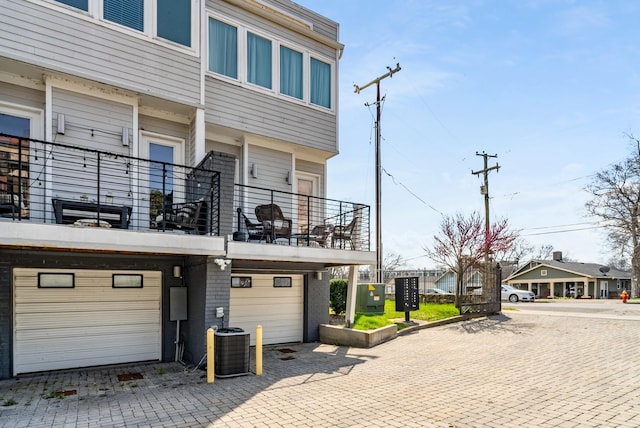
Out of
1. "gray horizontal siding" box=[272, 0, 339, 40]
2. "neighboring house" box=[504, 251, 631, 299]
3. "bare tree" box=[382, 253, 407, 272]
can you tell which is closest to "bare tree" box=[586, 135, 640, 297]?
"neighboring house" box=[504, 251, 631, 299]

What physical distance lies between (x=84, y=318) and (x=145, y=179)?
123 inches

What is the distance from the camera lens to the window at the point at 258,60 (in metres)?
10.6

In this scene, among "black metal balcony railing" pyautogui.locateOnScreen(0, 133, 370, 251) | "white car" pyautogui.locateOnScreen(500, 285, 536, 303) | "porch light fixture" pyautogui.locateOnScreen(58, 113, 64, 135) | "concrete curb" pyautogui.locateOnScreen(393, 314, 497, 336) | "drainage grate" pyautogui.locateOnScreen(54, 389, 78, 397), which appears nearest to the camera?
"drainage grate" pyautogui.locateOnScreen(54, 389, 78, 397)

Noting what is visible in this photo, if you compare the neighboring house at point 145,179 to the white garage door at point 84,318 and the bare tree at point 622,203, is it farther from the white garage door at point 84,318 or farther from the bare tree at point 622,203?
the bare tree at point 622,203

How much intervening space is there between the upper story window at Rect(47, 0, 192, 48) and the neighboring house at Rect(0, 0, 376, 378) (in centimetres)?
3

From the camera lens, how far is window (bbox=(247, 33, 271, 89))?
10578 mm

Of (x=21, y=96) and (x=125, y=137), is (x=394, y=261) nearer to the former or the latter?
(x=125, y=137)

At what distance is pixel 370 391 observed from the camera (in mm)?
6688

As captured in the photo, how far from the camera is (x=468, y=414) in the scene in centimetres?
561

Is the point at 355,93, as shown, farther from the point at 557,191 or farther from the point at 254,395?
the point at 557,191

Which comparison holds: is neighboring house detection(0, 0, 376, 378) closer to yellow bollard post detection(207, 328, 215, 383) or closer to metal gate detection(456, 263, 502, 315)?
yellow bollard post detection(207, 328, 215, 383)

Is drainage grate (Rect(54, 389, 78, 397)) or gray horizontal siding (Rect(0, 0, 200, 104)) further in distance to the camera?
gray horizontal siding (Rect(0, 0, 200, 104))

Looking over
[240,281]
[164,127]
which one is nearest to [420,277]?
[240,281]

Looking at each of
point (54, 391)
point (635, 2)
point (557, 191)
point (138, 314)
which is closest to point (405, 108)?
point (635, 2)
